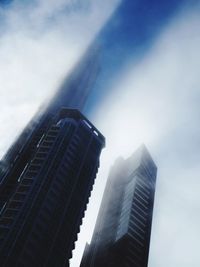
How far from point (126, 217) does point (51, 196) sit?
50.6m

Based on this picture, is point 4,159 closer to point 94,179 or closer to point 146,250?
point 94,179

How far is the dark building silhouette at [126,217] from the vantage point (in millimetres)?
137750

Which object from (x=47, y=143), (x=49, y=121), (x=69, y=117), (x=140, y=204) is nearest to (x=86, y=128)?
(x=69, y=117)

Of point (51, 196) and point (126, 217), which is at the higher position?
point (126, 217)

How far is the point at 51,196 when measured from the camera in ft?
366

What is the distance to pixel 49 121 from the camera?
173m

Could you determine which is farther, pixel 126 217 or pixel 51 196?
pixel 126 217

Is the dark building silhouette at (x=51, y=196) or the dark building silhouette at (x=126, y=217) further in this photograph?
the dark building silhouette at (x=126, y=217)

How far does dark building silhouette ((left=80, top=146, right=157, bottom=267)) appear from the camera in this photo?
452ft

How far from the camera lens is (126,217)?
149250 mm

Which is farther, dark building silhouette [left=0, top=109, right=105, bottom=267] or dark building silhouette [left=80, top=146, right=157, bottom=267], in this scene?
dark building silhouette [left=80, top=146, right=157, bottom=267]

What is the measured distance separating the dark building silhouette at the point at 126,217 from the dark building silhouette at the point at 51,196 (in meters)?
30.5

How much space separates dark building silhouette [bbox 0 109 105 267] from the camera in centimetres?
9488

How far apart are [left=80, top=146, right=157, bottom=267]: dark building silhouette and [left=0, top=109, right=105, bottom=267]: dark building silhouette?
100.0ft
